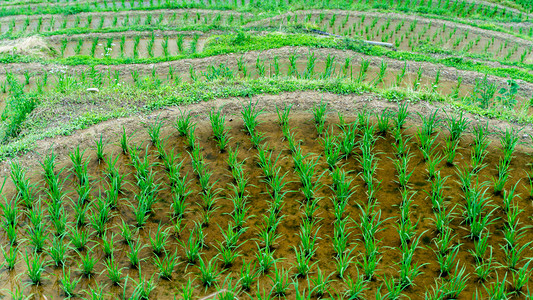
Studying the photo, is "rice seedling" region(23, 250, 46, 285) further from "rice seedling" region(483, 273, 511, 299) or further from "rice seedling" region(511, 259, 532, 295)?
"rice seedling" region(511, 259, 532, 295)

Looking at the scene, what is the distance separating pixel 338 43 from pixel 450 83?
2454 mm

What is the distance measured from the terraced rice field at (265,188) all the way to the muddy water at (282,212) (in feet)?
0.06

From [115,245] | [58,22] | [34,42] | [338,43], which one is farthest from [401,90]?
[58,22]

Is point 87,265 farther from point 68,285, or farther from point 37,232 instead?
point 37,232

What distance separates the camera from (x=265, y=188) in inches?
201

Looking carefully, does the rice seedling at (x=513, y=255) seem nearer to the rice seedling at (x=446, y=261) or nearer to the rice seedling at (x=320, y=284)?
the rice seedling at (x=446, y=261)

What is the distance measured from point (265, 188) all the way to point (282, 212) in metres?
0.43

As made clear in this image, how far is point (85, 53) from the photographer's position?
1062cm

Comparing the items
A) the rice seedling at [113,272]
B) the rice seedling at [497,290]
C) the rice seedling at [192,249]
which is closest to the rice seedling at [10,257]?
the rice seedling at [113,272]

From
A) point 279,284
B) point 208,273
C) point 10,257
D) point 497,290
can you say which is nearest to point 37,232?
point 10,257

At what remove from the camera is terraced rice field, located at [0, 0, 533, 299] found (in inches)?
159

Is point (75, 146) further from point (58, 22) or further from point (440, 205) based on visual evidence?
point (58, 22)

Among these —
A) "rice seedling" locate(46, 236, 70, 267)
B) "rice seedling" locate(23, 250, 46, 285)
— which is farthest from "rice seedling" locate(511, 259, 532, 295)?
"rice seedling" locate(23, 250, 46, 285)

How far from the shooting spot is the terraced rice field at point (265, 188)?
4.04 metres
